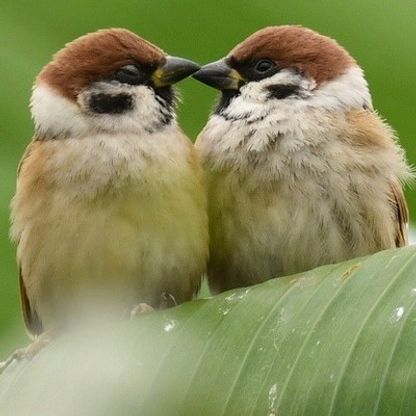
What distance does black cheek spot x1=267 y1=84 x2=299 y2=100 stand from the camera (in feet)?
10.1

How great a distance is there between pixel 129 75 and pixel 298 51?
1.72 ft

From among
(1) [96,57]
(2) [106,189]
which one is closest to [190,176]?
(2) [106,189]

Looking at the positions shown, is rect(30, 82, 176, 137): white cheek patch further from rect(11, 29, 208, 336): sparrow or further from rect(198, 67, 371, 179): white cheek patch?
rect(198, 67, 371, 179): white cheek patch

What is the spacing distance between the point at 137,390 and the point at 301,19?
132cm

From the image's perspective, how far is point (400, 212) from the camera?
3068 mm

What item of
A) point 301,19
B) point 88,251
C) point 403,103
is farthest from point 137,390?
point 301,19

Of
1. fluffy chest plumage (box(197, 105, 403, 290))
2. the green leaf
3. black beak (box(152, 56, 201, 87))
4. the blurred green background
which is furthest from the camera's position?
black beak (box(152, 56, 201, 87))

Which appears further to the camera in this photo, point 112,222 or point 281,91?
point 281,91

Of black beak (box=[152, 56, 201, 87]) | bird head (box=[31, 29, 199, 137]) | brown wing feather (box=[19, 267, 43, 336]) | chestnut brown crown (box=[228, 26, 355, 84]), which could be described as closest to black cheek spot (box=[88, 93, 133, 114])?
bird head (box=[31, 29, 199, 137])

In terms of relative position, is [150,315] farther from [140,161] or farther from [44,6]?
[44,6]

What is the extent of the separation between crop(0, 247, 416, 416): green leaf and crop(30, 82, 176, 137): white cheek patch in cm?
81

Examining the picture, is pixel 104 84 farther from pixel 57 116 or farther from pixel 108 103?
pixel 57 116

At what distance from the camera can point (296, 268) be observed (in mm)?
2875

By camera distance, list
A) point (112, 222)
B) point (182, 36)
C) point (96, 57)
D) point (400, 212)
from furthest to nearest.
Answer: point (400, 212) → point (96, 57) → point (182, 36) → point (112, 222)
